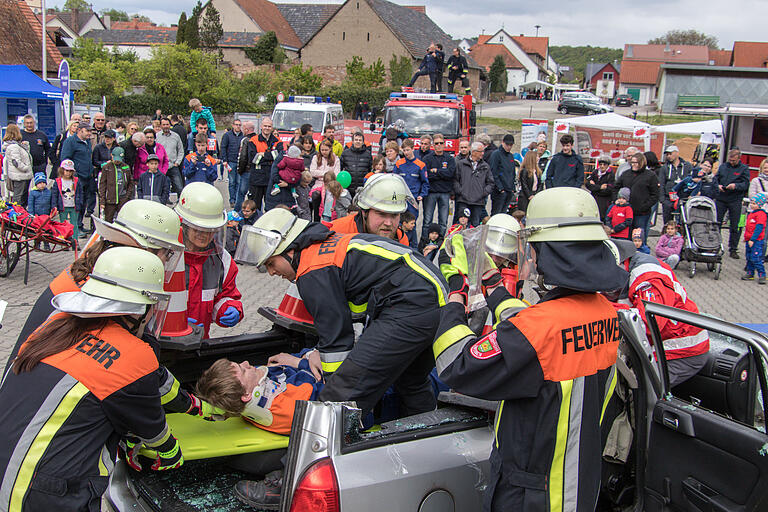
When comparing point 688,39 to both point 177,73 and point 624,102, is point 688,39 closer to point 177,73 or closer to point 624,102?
point 624,102

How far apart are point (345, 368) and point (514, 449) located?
1.11 metres

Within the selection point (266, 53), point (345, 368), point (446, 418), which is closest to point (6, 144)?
point (345, 368)

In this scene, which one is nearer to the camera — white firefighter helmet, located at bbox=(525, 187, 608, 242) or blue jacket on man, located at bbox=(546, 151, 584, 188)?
white firefighter helmet, located at bbox=(525, 187, 608, 242)

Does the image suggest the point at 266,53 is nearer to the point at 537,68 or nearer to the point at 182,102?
the point at 182,102

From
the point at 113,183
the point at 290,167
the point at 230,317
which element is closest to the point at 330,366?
the point at 230,317

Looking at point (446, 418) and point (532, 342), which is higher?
point (532, 342)

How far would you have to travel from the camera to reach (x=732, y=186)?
1156 centimetres

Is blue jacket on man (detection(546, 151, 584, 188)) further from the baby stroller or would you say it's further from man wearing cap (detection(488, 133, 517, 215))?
the baby stroller

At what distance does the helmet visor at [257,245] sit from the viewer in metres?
3.56

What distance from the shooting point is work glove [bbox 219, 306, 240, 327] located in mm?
4516

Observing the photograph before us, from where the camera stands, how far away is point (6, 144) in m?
10.9

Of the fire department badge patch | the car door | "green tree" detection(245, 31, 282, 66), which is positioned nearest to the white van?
the car door

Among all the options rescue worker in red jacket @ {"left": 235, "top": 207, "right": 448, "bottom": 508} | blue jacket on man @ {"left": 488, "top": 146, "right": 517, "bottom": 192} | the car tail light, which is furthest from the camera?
blue jacket on man @ {"left": 488, "top": 146, "right": 517, "bottom": 192}

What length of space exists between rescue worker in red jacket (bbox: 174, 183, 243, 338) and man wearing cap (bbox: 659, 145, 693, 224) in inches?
448
